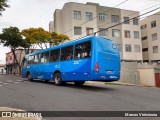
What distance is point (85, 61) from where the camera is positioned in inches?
559

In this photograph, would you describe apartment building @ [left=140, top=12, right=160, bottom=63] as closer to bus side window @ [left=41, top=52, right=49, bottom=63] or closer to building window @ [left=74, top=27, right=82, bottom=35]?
building window @ [left=74, top=27, right=82, bottom=35]

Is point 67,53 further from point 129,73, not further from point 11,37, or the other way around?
point 11,37

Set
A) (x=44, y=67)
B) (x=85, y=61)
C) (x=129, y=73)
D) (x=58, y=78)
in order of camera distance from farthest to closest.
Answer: (x=129, y=73) < (x=44, y=67) < (x=58, y=78) < (x=85, y=61)

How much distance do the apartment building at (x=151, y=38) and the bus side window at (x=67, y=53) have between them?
3711cm

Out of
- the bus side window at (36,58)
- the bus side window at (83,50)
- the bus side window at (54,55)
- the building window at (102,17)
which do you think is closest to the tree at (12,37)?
the building window at (102,17)

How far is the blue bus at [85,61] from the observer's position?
45.2 ft

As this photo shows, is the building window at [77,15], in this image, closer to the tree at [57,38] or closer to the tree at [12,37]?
the tree at [57,38]

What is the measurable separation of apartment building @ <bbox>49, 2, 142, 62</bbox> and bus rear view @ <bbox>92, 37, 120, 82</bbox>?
27070 millimetres

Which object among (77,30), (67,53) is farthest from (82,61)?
(77,30)

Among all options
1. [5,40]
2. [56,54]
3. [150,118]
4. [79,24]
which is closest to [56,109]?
[150,118]

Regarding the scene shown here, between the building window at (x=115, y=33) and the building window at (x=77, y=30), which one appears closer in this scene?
the building window at (x=77, y=30)

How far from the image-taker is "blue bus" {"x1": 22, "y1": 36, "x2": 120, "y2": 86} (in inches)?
543

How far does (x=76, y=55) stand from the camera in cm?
1513

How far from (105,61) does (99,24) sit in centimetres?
3183
